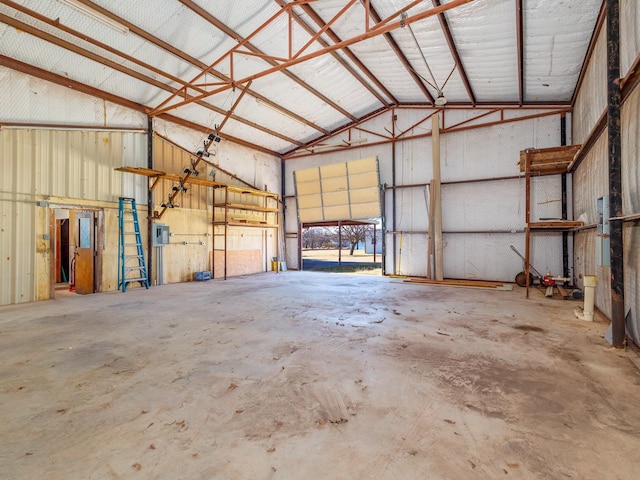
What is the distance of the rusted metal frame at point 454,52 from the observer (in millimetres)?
6062

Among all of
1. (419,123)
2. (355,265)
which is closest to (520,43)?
(419,123)

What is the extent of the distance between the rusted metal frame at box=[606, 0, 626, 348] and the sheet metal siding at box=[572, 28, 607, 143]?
5.33 ft

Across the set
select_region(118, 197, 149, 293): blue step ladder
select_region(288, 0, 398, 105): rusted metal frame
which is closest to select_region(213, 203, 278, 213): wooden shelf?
select_region(118, 197, 149, 293): blue step ladder

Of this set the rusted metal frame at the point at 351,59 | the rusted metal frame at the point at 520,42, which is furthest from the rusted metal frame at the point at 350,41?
the rusted metal frame at the point at 520,42

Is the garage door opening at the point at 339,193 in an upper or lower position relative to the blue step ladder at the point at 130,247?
upper

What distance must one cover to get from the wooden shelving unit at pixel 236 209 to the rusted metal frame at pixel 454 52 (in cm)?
726

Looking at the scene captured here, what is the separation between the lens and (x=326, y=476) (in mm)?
1685

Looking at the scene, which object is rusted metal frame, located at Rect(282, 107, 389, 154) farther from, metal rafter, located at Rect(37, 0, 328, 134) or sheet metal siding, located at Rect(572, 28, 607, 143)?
sheet metal siding, located at Rect(572, 28, 607, 143)

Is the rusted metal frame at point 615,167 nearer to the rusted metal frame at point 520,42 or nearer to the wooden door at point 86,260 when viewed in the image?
the rusted metal frame at point 520,42

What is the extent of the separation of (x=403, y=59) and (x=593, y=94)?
4.09m

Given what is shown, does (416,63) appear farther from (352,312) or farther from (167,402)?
(167,402)

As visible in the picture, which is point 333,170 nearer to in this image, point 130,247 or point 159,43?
point 159,43

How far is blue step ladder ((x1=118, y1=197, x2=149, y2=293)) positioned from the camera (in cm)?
798

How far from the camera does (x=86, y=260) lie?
25.5 ft
